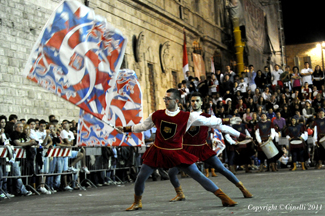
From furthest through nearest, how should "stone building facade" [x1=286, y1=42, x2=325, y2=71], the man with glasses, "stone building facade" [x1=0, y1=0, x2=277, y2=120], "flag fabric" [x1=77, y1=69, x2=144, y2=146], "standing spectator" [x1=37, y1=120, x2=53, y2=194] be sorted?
"stone building facade" [x1=286, y1=42, x2=325, y2=71] → "stone building facade" [x1=0, y1=0, x2=277, y2=120] → "flag fabric" [x1=77, y1=69, x2=144, y2=146] → "standing spectator" [x1=37, y1=120, x2=53, y2=194] → the man with glasses

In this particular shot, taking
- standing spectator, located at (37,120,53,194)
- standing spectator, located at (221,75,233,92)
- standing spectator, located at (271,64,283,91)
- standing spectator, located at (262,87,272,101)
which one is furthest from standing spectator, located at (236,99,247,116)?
standing spectator, located at (37,120,53,194)

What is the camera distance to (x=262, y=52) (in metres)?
49.8

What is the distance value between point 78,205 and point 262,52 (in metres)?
41.1

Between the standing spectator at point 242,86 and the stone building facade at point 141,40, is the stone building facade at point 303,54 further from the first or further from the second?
the standing spectator at point 242,86

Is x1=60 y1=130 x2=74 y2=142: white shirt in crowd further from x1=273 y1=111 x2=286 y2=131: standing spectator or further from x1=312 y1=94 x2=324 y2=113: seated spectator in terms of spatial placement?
x1=312 y1=94 x2=324 y2=113: seated spectator

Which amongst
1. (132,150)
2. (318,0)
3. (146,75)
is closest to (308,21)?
(318,0)

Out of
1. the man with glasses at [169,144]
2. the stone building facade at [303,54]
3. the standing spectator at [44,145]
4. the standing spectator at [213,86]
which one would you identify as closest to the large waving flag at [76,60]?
the man with glasses at [169,144]

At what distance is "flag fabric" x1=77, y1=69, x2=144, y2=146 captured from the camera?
15.9m

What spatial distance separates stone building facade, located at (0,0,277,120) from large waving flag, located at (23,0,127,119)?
8.91 meters

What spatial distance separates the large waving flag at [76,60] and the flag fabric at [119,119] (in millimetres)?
5764

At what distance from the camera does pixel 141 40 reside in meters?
28.5

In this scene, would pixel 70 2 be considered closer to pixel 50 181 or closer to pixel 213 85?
pixel 50 181

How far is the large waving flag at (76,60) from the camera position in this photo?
8.24 metres

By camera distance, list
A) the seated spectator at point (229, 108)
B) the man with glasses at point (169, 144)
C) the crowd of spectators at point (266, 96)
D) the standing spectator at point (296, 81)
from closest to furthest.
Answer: the man with glasses at point (169, 144), the crowd of spectators at point (266, 96), the seated spectator at point (229, 108), the standing spectator at point (296, 81)
